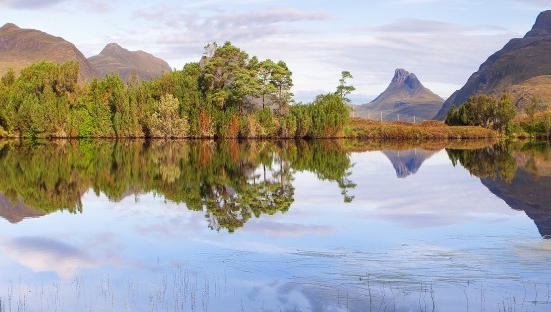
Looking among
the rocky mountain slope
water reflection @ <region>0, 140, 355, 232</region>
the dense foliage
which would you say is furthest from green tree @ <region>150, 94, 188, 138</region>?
the rocky mountain slope

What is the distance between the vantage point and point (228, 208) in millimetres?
19375

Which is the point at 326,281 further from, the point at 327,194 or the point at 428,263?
the point at 327,194

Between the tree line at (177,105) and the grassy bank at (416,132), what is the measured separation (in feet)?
24.3

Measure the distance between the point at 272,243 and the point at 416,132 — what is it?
77968 millimetres

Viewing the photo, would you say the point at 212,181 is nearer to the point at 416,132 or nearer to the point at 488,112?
the point at 416,132

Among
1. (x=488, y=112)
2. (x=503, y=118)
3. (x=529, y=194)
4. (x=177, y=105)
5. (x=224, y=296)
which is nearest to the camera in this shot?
(x=224, y=296)

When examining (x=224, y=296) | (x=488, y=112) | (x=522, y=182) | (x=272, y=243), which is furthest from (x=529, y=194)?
(x=488, y=112)

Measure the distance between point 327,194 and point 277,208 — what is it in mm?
4057

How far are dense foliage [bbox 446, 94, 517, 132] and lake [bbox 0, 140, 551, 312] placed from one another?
220 ft

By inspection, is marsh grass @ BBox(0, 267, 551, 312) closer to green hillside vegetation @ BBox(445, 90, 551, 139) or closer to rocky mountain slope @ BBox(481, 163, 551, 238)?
rocky mountain slope @ BBox(481, 163, 551, 238)

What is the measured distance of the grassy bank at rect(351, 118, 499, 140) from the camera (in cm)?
8894

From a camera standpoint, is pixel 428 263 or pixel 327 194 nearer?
pixel 428 263

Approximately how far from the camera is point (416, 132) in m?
89.4

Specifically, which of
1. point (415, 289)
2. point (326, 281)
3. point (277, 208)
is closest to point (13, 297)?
point (326, 281)
